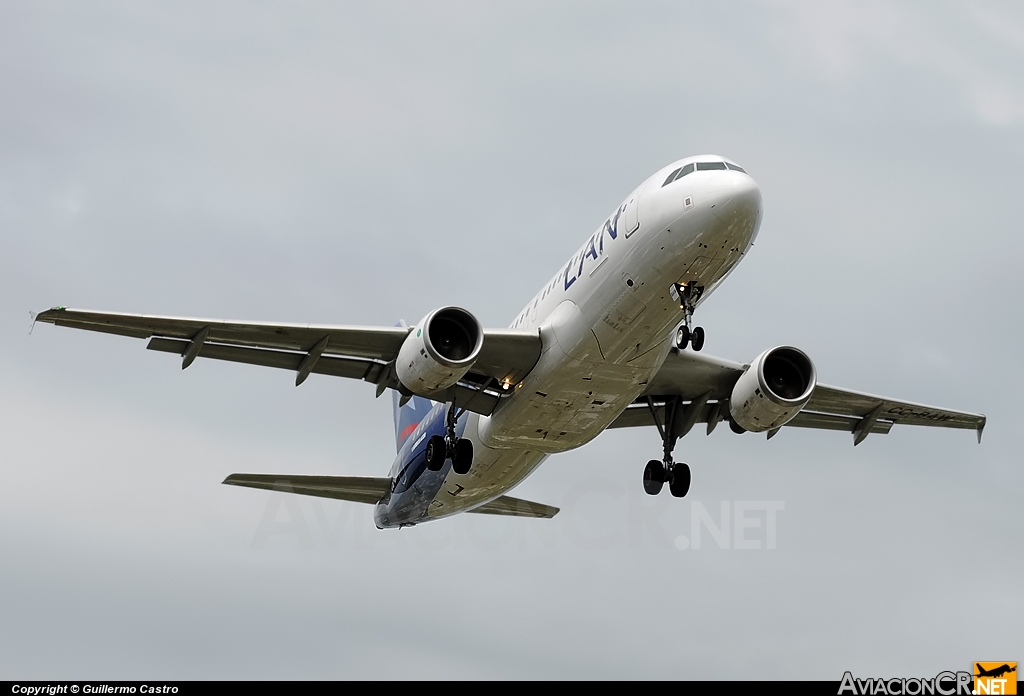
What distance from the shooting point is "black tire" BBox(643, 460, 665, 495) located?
27.5 m

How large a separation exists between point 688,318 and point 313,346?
8.13 meters

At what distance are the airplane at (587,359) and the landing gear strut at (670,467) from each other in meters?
0.03

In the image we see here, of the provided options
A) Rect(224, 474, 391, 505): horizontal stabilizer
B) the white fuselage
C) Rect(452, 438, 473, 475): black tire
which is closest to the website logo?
the white fuselage

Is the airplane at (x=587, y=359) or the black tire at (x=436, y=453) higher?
the airplane at (x=587, y=359)

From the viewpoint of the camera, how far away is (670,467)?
1087 inches

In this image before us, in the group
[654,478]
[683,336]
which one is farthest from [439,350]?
[654,478]

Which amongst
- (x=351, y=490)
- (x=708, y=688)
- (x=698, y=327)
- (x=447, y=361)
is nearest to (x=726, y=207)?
(x=698, y=327)

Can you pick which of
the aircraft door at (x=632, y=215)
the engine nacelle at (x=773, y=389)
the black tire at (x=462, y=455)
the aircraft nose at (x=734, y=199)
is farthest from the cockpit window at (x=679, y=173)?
the black tire at (x=462, y=455)

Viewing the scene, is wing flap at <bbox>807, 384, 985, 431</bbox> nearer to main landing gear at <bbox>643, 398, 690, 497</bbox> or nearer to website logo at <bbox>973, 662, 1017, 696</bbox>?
main landing gear at <bbox>643, 398, 690, 497</bbox>

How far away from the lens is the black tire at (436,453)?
25953 mm

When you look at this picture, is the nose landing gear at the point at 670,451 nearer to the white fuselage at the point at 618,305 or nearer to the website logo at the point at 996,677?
Result: the white fuselage at the point at 618,305

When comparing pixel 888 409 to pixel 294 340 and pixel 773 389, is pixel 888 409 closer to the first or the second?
pixel 773 389

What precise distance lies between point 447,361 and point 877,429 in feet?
44.2

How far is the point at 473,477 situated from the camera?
27.7 meters
